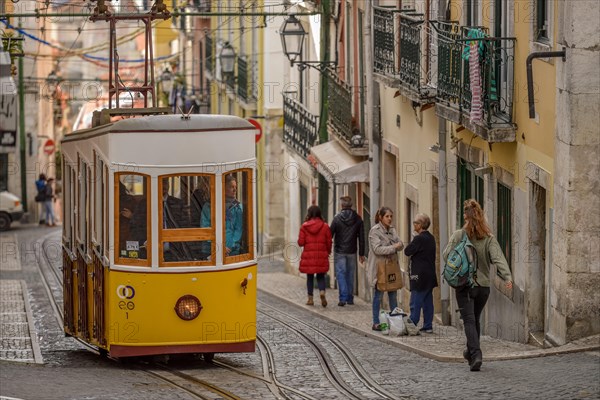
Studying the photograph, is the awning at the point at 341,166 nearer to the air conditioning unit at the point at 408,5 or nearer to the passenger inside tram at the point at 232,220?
the air conditioning unit at the point at 408,5

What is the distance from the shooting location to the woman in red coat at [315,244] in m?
21.6

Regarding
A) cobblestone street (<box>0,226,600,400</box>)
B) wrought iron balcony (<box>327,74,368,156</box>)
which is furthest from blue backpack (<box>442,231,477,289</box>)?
wrought iron balcony (<box>327,74,368,156</box>)

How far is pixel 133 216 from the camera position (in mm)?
13930

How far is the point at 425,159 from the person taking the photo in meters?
21.3

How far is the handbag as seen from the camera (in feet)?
57.9

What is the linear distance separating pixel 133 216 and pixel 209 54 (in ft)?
118

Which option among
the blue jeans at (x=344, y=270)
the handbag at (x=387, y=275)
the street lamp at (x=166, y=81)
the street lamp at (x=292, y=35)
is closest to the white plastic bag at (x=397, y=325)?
the handbag at (x=387, y=275)

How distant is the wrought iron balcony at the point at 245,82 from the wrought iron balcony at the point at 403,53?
1600cm

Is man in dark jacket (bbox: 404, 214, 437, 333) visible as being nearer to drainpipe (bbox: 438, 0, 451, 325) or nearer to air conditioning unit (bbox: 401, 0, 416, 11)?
drainpipe (bbox: 438, 0, 451, 325)

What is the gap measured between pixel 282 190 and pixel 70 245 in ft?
72.7

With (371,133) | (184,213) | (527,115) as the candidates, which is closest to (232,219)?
(184,213)

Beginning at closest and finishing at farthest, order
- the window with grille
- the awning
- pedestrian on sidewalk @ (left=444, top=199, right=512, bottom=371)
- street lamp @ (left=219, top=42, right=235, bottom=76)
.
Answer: pedestrian on sidewalk @ (left=444, top=199, right=512, bottom=371)
the window with grille
the awning
street lamp @ (left=219, top=42, right=235, bottom=76)

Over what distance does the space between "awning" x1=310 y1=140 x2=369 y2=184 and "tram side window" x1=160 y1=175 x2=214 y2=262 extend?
1095cm

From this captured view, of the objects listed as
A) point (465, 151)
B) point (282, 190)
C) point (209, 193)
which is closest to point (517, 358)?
point (209, 193)
